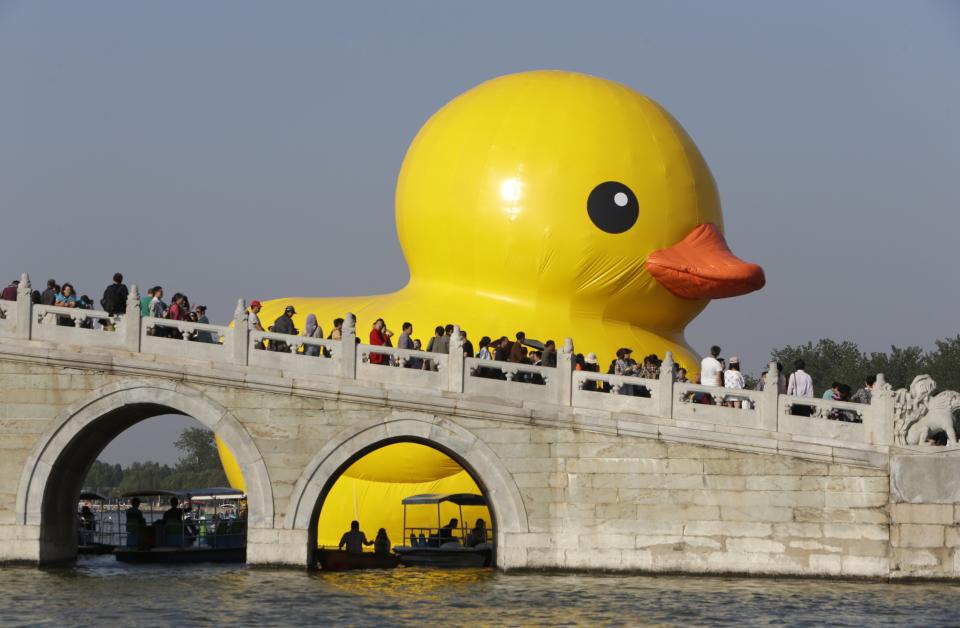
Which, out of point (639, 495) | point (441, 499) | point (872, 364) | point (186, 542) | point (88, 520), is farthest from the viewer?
point (872, 364)

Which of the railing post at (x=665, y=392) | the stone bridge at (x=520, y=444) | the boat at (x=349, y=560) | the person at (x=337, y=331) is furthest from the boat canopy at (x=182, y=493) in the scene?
the railing post at (x=665, y=392)

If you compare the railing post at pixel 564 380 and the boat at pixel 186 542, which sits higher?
the railing post at pixel 564 380

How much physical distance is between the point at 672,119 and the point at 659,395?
6.13 m

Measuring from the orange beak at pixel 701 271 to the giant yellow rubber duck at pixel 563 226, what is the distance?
0.9 inches

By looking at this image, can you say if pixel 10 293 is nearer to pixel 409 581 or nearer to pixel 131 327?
pixel 131 327

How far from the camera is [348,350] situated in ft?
78.2

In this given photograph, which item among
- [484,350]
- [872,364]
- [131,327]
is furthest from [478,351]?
[872,364]

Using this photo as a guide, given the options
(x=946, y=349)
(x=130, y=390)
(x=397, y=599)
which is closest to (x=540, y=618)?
(x=397, y=599)

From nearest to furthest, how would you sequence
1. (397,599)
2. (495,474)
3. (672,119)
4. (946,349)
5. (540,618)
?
(540,618) → (397,599) → (495,474) → (672,119) → (946,349)

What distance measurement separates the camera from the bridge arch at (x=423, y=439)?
2345cm

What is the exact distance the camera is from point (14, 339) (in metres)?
24.1

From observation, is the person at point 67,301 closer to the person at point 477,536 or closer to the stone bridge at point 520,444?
Result: the stone bridge at point 520,444

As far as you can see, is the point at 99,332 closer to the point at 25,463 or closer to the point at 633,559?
the point at 25,463

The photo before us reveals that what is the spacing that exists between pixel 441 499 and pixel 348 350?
11.1ft
